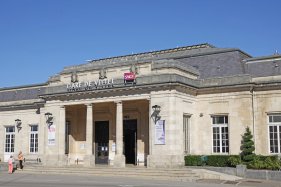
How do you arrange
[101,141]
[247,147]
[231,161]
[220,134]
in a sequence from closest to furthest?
1. [231,161]
2. [247,147]
3. [220,134]
4. [101,141]

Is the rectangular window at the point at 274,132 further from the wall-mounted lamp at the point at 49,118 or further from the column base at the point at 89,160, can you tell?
the wall-mounted lamp at the point at 49,118

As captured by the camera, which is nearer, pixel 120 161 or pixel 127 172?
pixel 127 172

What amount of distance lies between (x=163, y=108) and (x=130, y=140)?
662cm

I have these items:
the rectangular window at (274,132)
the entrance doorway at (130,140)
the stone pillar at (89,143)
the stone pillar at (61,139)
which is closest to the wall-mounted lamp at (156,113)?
the entrance doorway at (130,140)

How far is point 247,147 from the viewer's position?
29.2m

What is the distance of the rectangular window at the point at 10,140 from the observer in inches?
1686

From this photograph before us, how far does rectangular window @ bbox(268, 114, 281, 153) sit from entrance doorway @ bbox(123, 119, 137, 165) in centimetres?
1094

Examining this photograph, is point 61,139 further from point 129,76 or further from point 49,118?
point 129,76

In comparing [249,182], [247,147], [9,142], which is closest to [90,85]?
[247,147]

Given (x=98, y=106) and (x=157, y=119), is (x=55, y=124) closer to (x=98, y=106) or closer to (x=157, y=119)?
(x=98, y=106)

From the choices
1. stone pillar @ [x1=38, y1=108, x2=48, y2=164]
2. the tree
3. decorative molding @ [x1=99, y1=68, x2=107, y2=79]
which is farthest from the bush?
stone pillar @ [x1=38, y1=108, x2=48, y2=164]

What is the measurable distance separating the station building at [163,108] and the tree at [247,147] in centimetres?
95

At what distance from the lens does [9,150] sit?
141 feet

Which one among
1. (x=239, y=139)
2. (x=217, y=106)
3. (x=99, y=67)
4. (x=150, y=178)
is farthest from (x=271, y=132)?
(x=99, y=67)
